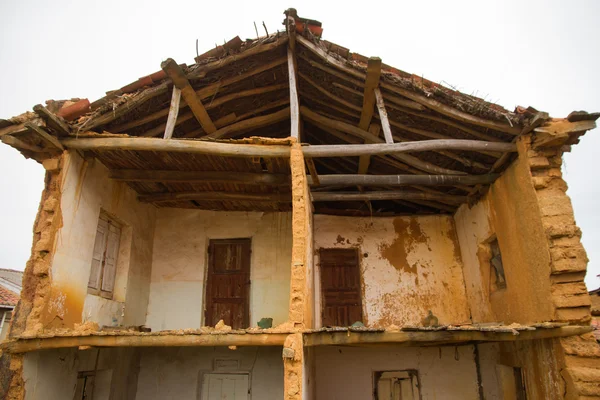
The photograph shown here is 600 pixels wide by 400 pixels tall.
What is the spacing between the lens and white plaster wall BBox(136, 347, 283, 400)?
7.69 meters

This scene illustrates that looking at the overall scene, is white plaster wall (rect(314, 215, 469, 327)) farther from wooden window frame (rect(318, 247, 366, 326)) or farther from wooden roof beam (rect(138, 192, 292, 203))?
wooden roof beam (rect(138, 192, 292, 203))

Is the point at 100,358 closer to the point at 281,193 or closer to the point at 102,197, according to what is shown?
the point at 102,197

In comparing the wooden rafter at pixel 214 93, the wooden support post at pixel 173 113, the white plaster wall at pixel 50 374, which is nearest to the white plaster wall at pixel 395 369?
the white plaster wall at pixel 50 374

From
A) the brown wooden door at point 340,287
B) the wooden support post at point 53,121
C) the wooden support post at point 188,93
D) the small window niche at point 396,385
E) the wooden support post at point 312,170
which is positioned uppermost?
the wooden support post at point 188,93

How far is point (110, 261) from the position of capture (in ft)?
24.8

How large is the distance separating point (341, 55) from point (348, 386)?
20.4 feet

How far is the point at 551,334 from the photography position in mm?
5340

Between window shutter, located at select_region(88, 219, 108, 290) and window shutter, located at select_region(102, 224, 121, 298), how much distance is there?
5.4 inches

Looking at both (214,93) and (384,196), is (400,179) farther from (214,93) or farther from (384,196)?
(214,93)

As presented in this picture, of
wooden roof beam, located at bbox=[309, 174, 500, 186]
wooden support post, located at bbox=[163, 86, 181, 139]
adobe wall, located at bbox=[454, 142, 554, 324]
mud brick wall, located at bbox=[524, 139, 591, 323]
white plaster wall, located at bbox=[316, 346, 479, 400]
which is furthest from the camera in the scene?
white plaster wall, located at bbox=[316, 346, 479, 400]

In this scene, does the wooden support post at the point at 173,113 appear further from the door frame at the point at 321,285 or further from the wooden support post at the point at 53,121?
the door frame at the point at 321,285

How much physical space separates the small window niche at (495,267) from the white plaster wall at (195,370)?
4.31 m

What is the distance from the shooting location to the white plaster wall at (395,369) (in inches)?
311

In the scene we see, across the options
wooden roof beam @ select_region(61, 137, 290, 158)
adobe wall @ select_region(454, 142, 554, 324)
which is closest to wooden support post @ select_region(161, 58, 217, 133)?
wooden roof beam @ select_region(61, 137, 290, 158)
